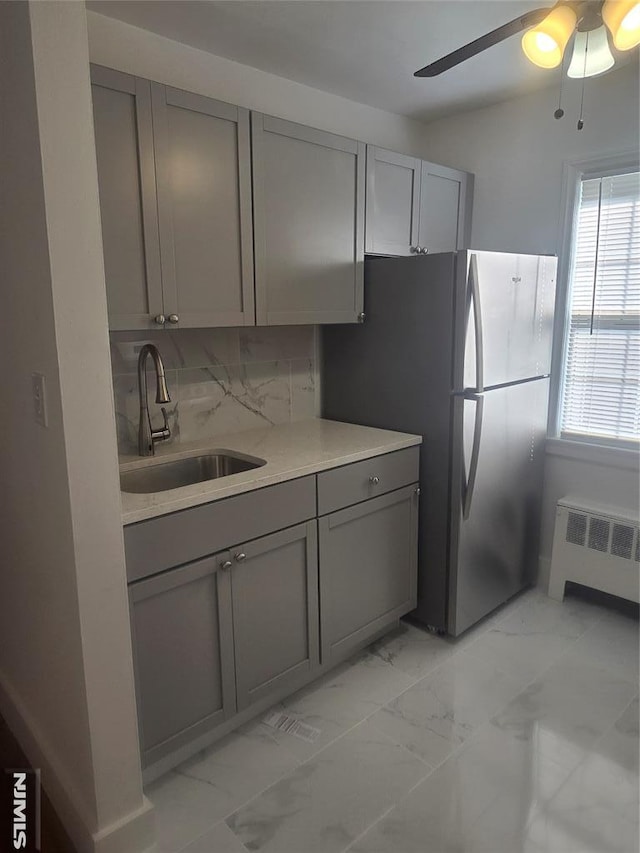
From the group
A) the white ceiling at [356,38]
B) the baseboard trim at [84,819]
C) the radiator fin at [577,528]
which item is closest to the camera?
the baseboard trim at [84,819]

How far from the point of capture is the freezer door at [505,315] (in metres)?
2.28

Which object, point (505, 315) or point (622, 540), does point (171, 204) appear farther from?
point (622, 540)

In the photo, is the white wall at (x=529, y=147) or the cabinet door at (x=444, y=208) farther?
the cabinet door at (x=444, y=208)

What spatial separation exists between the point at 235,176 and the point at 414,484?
4.59 feet

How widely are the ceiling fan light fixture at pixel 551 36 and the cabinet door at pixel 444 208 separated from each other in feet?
3.54

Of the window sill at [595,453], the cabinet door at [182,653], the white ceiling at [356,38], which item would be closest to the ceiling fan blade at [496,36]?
the white ceiling at [356,38]

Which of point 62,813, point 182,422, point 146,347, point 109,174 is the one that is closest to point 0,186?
point 109,174

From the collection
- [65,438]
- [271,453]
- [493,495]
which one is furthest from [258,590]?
[493,495]

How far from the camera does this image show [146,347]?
2096 mm

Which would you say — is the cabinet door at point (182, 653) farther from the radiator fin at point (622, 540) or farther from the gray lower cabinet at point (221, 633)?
the radiator fin at point (622, 540)

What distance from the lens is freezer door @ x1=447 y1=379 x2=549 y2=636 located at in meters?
2.41

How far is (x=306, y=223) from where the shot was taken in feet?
7.54

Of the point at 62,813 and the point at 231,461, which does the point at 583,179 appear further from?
the point at 62,813

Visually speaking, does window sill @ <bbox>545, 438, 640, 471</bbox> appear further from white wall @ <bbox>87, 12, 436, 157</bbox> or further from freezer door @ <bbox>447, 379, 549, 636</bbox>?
white wall @ <bbox>87, 12, 436, 157</bbox>
